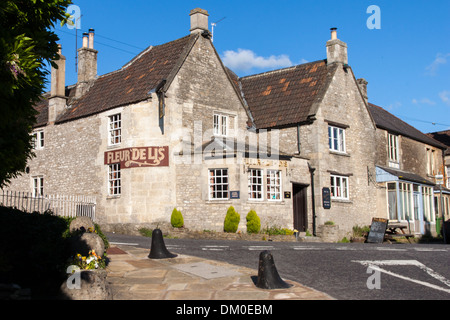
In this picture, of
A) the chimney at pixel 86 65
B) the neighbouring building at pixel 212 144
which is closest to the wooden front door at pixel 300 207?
the neighbouring building at pixel 212 144

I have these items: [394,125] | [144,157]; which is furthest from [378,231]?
[144,157]

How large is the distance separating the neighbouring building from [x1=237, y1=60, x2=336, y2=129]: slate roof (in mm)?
74

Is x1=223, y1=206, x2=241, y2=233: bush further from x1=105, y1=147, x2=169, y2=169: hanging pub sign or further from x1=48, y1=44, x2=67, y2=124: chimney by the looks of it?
x1=48, y1=44, x2=67, y2=124: chimney

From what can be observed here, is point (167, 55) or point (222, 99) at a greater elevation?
point (167, 55)

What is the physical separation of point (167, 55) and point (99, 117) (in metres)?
4.53

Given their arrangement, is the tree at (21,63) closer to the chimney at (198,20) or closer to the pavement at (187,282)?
the pavement at (187,282)

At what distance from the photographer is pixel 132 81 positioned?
25.2 m

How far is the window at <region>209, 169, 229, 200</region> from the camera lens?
2253 centimetres

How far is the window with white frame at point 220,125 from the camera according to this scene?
25.3 m

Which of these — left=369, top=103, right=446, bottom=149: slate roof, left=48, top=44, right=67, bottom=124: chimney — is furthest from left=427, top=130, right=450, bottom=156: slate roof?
left=48, top=44, right=67, bottom=124: chimney

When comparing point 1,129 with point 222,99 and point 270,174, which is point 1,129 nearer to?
point 270,174

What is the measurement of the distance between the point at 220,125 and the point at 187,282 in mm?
16297
